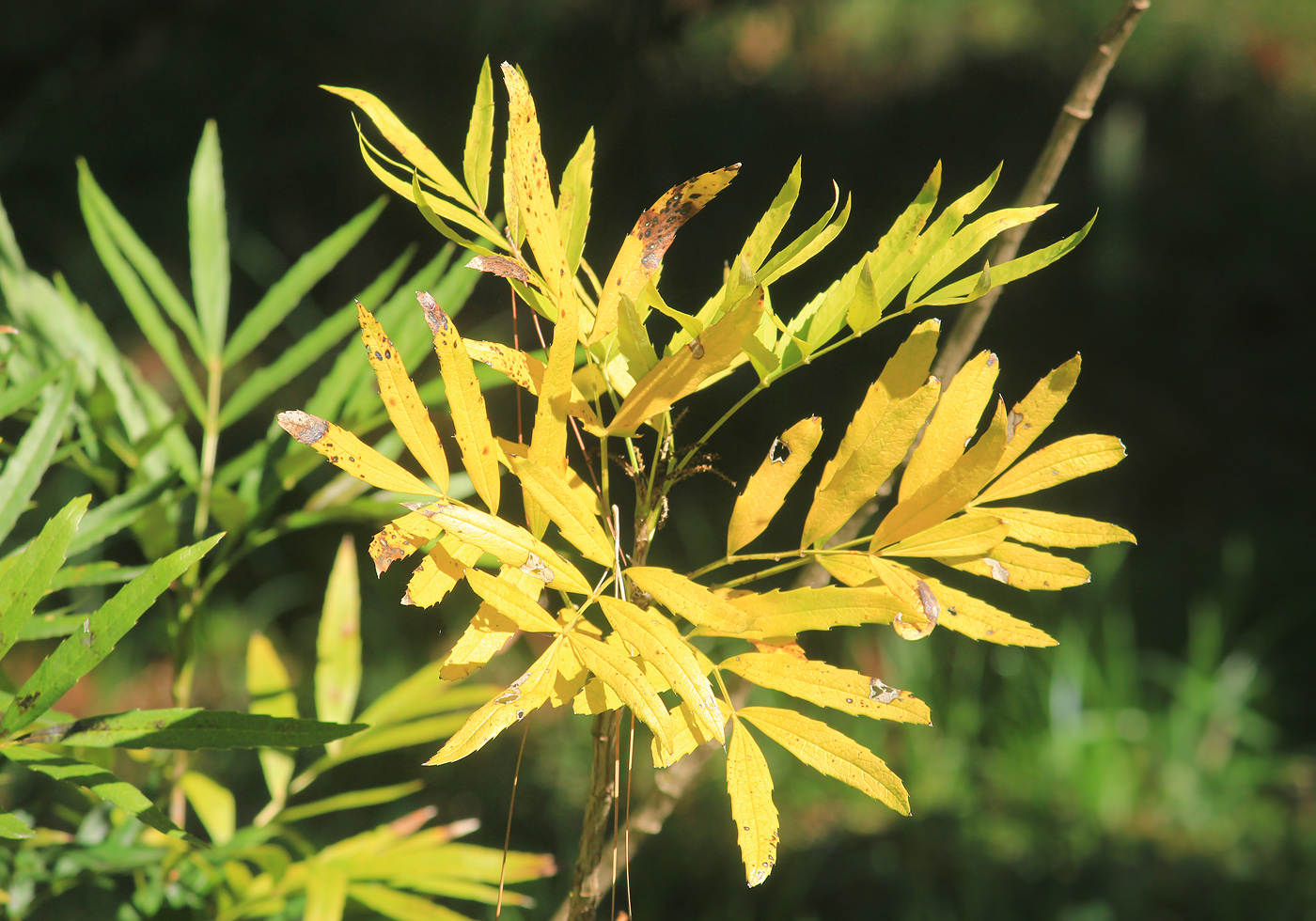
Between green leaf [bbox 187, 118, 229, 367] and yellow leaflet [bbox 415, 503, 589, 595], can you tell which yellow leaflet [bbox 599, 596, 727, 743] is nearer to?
yellow leaflet [bbox 415, 503, 589, 595]

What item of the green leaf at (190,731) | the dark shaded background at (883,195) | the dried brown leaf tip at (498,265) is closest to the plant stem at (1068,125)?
the dried brown leaf tip at (498,265)

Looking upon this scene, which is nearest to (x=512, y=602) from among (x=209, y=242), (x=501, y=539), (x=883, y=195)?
(x=501, y=539)

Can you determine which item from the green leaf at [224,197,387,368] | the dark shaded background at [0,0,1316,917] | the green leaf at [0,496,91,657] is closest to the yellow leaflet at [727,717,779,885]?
the green leaf at [0,496,91,657]

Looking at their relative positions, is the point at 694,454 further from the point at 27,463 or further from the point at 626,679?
the point at 27,463

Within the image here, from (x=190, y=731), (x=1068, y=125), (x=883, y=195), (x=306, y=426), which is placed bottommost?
(x=190, y=731)

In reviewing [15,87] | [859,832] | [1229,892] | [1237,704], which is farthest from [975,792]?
[15,87]

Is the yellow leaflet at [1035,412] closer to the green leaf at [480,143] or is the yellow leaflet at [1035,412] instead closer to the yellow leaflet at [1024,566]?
the yellow leaflet at [1024,566]
